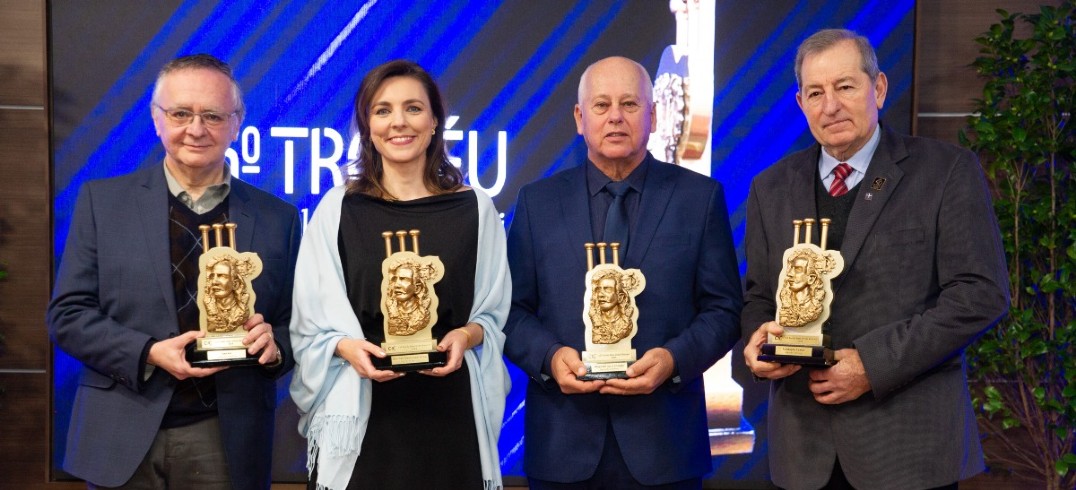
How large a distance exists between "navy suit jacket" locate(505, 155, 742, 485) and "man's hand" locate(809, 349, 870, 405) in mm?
385

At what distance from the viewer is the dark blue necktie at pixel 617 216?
2938 millimetres

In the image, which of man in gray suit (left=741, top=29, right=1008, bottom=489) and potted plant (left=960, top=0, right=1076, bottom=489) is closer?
man in gray suit (left=741, top=29, right=1008, bottom=489)

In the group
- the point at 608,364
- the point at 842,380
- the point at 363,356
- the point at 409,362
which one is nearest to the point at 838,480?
the point at 842,380

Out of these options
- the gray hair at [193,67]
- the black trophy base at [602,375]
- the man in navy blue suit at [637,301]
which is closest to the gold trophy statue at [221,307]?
the gray hair at [193,67]

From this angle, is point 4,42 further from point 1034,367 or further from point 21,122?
point 1034,367

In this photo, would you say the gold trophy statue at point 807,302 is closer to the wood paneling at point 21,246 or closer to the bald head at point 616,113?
the bald head at point 616,113

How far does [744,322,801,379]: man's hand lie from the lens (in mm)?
2625

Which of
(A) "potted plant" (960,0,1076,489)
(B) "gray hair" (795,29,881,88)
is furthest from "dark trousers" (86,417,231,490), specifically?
(A) "potted plant" (960,0,1076,489)

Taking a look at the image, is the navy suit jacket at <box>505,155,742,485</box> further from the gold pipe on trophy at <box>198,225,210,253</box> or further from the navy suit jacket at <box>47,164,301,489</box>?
the gold pipe on trophy at <box>198,225,210,253</box>

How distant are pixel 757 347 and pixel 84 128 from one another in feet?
11.6

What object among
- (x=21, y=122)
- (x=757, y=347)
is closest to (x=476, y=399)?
(x=757, y=347)

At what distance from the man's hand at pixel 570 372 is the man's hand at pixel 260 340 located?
32.7 inches

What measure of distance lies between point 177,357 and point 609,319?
1242 millimetres

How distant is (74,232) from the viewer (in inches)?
110
